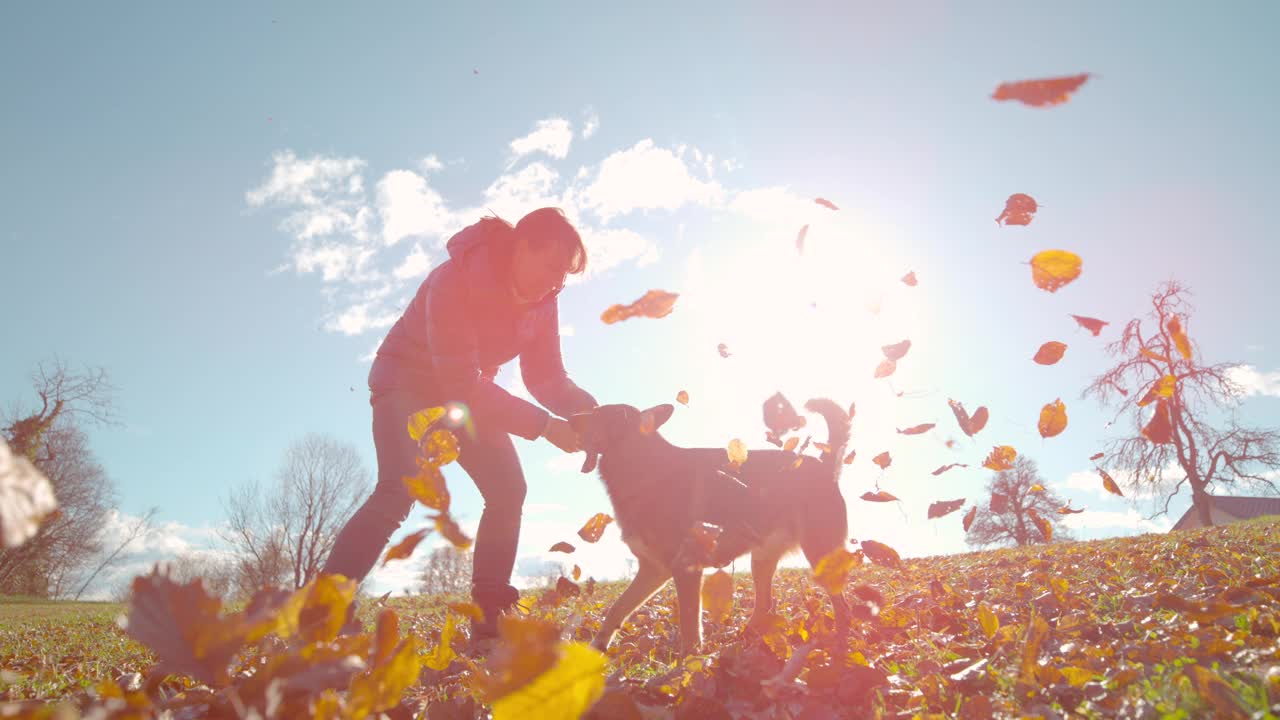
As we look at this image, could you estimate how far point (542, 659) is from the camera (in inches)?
45.0

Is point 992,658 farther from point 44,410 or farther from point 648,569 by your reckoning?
point 44,410

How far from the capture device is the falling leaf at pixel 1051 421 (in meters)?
3.56

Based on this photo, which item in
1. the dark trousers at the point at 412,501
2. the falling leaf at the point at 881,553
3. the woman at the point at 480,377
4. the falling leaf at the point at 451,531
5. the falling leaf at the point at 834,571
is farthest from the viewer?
the falling leaf at the point at 881,553

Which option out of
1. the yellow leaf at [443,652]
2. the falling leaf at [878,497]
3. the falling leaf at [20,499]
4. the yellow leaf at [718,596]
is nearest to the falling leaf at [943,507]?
the falling leaf at [878,497]

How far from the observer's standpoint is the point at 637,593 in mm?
3676

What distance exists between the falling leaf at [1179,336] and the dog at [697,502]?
2064mm

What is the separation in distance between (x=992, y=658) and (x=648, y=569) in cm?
190

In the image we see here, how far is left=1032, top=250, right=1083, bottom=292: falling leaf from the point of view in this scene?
2758mm

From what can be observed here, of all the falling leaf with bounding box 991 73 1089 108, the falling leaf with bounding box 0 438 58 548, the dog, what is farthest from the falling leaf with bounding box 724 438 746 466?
the falling leaf with bounding box 0 438 58 548

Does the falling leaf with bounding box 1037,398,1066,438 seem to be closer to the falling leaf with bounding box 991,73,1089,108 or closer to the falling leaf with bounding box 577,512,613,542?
the falling leaf with bounding box 991,73,1089,108

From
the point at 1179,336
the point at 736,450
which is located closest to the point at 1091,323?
the point at 1179,336

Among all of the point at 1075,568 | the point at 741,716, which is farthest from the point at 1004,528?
the point at 741,716

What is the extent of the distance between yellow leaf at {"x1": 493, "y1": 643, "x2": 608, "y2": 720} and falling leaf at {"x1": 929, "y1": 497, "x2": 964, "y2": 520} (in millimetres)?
3392

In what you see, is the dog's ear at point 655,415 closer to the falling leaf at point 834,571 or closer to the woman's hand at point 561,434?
the woman's hand at point 561,434
